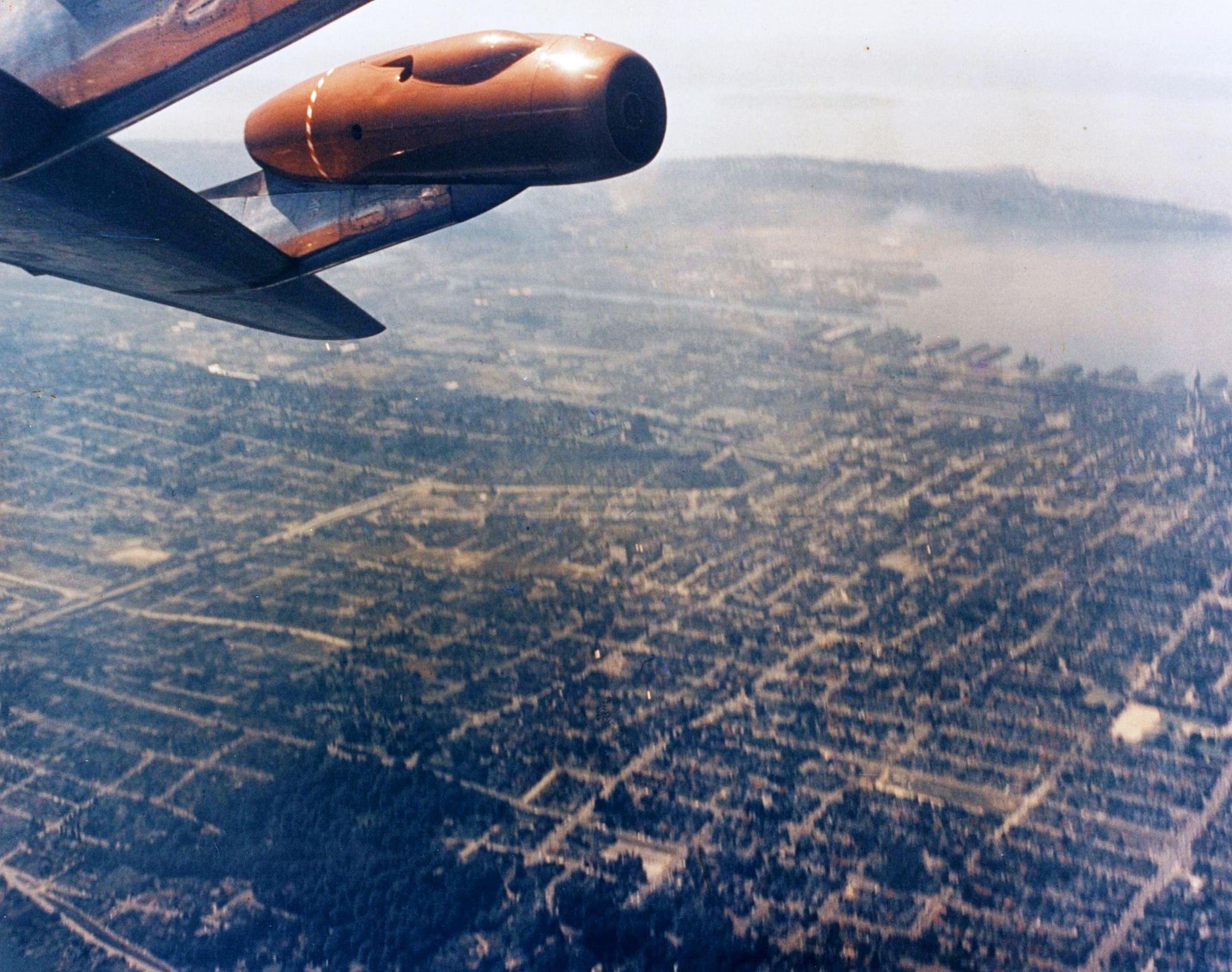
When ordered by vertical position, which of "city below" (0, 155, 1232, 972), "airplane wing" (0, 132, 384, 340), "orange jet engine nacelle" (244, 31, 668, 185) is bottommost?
"city below" (0, 155, 1232, 972)

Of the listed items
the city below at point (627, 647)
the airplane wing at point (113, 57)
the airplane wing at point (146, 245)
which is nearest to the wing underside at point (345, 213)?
the airplane wing at point (146, 245)

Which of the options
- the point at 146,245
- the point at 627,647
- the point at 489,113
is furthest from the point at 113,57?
the point at 627,647

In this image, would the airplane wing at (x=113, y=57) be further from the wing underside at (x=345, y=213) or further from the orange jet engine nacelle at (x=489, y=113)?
the wing underside at (x=345, y=213)

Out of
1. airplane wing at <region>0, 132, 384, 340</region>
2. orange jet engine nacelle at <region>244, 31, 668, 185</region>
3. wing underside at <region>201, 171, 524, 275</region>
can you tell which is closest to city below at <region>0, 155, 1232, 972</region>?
airplane wing at <region>0, 132, 384, 340</region>

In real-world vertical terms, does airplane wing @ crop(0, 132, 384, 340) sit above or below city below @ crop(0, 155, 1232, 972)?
above

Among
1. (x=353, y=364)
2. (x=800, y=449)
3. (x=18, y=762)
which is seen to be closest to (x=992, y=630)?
(x=800, y=449)

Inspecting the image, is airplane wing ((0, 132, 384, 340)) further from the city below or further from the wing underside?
the city below

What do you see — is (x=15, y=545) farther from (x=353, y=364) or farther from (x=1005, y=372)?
(x=1005, y=372)
